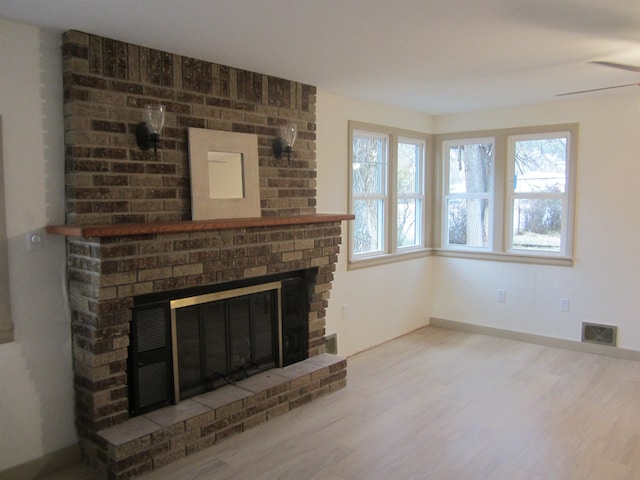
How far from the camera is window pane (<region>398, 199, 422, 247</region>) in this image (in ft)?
18.1

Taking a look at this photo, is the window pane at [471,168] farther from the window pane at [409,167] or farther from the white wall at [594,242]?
the window pane at [409,167]

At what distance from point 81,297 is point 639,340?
15.3 feet

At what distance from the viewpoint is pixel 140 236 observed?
276cm

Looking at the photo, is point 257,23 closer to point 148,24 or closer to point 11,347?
point 148,24

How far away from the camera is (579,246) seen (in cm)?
490

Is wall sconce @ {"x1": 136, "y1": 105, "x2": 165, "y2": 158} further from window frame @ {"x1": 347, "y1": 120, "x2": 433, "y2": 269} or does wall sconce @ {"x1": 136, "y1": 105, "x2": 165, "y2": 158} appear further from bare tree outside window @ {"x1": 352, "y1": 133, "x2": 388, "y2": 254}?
bare tree outside window @ {"x1": 352, "y1": 133, "x2": 388, "y2": 254}

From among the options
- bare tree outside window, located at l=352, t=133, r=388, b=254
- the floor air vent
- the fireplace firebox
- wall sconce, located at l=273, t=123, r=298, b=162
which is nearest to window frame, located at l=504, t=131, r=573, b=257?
the floor air vent

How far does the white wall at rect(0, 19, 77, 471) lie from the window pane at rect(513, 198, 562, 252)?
433 centimetres

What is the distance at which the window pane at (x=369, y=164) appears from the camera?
4855mm

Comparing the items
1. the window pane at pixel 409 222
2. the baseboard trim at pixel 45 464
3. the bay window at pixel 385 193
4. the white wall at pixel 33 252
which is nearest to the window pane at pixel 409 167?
→ the bay window at pixel 385 193

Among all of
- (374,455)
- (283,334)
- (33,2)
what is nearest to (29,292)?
(33,2)

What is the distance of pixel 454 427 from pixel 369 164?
8.61 feet

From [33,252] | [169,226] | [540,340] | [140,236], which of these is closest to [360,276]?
[540,340]

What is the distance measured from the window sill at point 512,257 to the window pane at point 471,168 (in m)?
0.69
